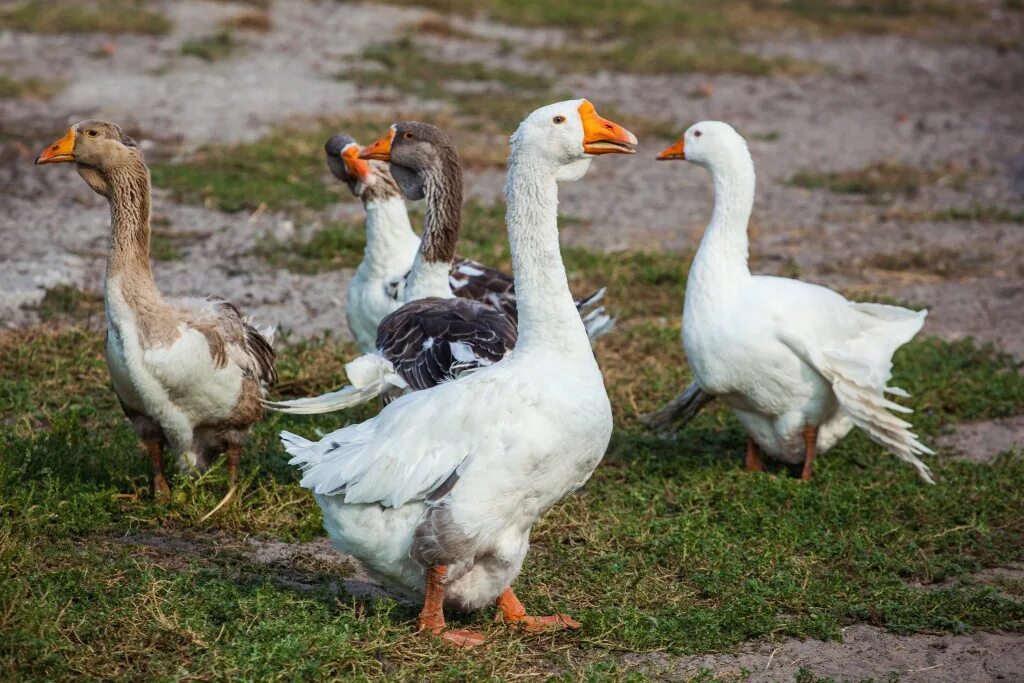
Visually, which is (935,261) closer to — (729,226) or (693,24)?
(729,226)

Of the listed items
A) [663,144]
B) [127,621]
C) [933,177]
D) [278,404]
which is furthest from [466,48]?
[127,621]

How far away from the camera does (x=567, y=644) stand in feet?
16.5

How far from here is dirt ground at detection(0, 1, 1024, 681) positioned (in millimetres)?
7879

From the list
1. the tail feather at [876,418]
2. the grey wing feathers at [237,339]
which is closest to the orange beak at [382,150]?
the grey wing feathers at [237,339]

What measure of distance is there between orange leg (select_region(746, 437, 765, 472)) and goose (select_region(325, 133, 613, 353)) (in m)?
1.23

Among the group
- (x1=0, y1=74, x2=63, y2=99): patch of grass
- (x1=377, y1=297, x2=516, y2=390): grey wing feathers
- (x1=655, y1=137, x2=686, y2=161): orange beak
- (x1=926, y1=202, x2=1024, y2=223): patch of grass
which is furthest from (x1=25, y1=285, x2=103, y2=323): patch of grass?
(x1=926, y1=202, x2=1024, y2=223): patch of grass

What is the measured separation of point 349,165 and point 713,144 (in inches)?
90.5

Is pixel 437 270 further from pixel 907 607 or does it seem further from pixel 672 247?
pixel 672 247

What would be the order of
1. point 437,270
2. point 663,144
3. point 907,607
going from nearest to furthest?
point 907,607, point 437,270, point 663,144

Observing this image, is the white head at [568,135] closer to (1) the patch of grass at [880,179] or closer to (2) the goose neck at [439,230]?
(2) the goose neck at [439,230]

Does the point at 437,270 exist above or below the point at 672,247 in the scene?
above

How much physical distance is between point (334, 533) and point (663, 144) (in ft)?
32.4

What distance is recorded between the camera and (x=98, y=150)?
19.5ft

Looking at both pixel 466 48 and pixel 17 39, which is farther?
pixel 466 48
